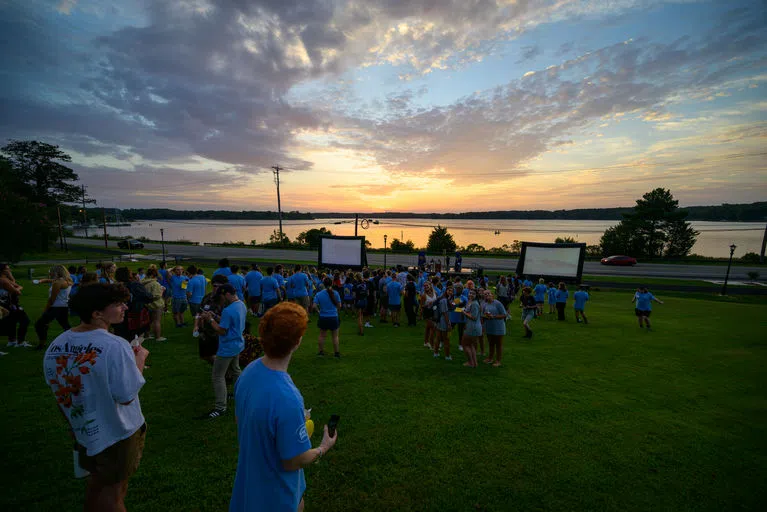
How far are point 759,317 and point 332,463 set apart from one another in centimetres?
2002

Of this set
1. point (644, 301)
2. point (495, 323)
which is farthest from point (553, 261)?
point (495, 323)

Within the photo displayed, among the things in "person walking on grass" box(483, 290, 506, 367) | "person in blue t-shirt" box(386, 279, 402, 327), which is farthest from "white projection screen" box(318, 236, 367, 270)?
"person walking on grass" box(483, 290, 506, 367)

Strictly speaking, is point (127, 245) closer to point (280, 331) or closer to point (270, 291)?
point (270, 291)

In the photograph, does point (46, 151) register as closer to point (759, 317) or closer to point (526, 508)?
point (526, 508)

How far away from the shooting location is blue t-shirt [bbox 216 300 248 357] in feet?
15.4

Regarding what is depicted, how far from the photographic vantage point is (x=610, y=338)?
10570 millimetres

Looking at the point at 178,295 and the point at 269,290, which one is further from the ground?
the point at 269,290

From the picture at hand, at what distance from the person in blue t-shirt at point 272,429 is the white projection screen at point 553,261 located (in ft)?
84.7

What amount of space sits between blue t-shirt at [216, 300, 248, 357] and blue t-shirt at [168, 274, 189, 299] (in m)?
6.25

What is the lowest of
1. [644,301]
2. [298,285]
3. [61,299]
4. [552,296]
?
[552,296]

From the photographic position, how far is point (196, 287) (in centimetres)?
Result: 918

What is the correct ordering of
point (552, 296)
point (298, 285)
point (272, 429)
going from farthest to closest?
point (552, 296)
point (298, 285)
point (272, 429)

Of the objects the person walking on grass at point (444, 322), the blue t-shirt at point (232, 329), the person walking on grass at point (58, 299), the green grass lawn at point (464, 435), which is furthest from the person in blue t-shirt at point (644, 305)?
the person walking on grass at point (58, 299)

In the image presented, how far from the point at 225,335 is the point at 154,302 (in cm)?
493
